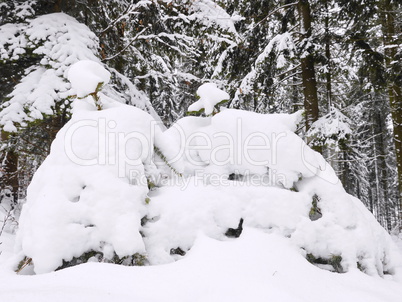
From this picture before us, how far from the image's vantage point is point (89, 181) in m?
2.51

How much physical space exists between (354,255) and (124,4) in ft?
23.6

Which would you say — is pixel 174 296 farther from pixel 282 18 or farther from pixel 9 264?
pixel 282 18

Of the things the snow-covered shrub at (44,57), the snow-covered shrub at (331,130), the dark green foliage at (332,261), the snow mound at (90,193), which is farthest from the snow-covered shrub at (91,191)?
the snow-covered shrub at (331,130)

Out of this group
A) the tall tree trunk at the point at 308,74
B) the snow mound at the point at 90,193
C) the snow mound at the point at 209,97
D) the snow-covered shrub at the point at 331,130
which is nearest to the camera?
the snow mound at the point at 90,193

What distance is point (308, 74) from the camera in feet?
21.5

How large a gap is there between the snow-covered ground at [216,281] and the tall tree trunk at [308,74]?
4.58m

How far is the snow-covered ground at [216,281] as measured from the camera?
1.67m

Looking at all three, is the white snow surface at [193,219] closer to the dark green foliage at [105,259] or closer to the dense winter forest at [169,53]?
the dark green foliage at [105,259]

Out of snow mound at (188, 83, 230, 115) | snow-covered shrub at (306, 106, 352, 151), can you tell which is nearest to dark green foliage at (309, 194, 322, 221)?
snow mound at (188, 83, 230, 115)

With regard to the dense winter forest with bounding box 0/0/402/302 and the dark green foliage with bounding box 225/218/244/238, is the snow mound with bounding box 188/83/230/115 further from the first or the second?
the dark green foliage with bounding box 225/218/244/238

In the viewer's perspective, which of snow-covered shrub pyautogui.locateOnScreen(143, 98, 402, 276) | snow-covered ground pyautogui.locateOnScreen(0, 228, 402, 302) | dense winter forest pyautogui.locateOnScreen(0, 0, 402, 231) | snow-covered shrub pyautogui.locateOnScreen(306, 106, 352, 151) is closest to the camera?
snow-covered ground pyautogui.locateOnScreen(0, 228, 402, 302)

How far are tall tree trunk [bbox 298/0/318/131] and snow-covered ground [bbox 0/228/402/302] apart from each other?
458 cm

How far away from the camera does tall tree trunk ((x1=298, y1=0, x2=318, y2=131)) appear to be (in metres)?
6.39

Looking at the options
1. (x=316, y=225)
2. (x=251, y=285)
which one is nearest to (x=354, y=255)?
(x=316, y=225)
